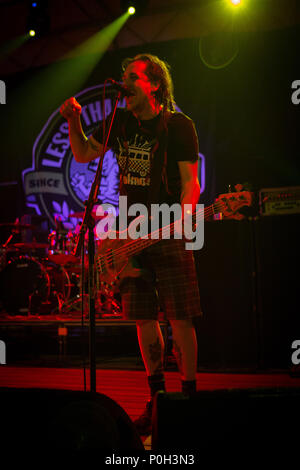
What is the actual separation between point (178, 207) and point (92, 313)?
2.33 feet

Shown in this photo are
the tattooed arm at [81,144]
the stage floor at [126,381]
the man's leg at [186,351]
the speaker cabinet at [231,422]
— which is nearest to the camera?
the speaker cabinet at [231,422]

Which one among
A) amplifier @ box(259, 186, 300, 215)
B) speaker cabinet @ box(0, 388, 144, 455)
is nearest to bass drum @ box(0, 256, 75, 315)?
amplifier @ box(259, 186, 300, 215)

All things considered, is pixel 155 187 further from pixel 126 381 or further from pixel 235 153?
pixel 235 153

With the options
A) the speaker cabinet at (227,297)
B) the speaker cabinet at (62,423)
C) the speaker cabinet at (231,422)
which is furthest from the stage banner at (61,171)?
the speaker cabinet at (231,422)

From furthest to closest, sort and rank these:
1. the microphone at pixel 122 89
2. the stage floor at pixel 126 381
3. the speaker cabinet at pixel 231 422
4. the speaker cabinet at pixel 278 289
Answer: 1. the speaker cabinet at pixel 278 289
2. the stage floor at pixel 126 381
3. the microphone at pixel 122 89
4. the speaker cabinet at pixel 231 422

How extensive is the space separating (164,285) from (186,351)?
35cm

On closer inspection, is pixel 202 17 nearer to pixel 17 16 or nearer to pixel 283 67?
pixel 283 67

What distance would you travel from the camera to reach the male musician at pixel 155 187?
80.8 inches

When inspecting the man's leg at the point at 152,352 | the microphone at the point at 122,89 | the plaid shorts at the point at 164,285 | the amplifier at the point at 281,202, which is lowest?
the man's leg at the point at 152,352

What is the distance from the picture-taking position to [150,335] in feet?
6.97

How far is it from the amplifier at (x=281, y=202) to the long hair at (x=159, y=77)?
1800 mm

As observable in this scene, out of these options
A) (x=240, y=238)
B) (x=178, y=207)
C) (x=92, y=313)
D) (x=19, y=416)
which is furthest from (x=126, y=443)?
(x=240, y=238)

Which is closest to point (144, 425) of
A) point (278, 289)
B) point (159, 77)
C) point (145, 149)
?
point (145, 149)

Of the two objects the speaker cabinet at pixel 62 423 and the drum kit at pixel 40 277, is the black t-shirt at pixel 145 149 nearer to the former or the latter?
the speaker cabinet at pixel 62 423
